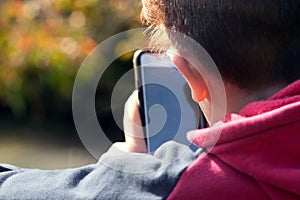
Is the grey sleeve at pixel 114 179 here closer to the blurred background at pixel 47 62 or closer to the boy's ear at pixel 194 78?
the boy's ear at pixel 194 78

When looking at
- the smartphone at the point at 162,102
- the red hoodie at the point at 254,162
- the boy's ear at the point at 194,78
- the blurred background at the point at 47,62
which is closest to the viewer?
the red hoodie at the point at 254,162

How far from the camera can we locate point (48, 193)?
89 centimetres

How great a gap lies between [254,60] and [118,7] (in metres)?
2.87

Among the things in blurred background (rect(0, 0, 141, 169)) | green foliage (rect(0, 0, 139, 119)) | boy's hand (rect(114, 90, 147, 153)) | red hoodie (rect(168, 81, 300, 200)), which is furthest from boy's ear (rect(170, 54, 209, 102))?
green foliage (rect(0, 0, 139, 119))

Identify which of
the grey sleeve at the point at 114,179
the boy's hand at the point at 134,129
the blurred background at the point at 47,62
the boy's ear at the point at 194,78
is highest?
the boy's ear at the point at 194,78

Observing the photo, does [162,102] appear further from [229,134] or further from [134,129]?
[229,134]

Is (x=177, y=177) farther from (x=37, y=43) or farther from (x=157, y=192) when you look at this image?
(x=37, y=43)

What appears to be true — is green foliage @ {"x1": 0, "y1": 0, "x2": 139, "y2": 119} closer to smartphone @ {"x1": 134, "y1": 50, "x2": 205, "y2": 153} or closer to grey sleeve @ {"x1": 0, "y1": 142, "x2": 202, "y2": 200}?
smartphone @ {"x1": 134, "y1": 50, "x2": 205, "y2": 153}

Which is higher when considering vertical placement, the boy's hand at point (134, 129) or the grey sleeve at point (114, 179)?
the grey sleeve at point (114, 179)

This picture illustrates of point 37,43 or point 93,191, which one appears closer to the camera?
point 93,191

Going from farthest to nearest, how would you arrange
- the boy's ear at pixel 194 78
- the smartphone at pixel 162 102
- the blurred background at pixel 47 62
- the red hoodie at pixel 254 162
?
the blurred background at pixel 47 62
the smartphone at pixel 162 102
the boy's ear at pixel 194 78
the red hoodie at pixel 254 162

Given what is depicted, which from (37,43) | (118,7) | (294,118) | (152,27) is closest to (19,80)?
(37,43)

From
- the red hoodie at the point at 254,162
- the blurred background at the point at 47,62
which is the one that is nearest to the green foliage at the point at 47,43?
the blurred background at the point at 47,62

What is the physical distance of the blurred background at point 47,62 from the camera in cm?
351
